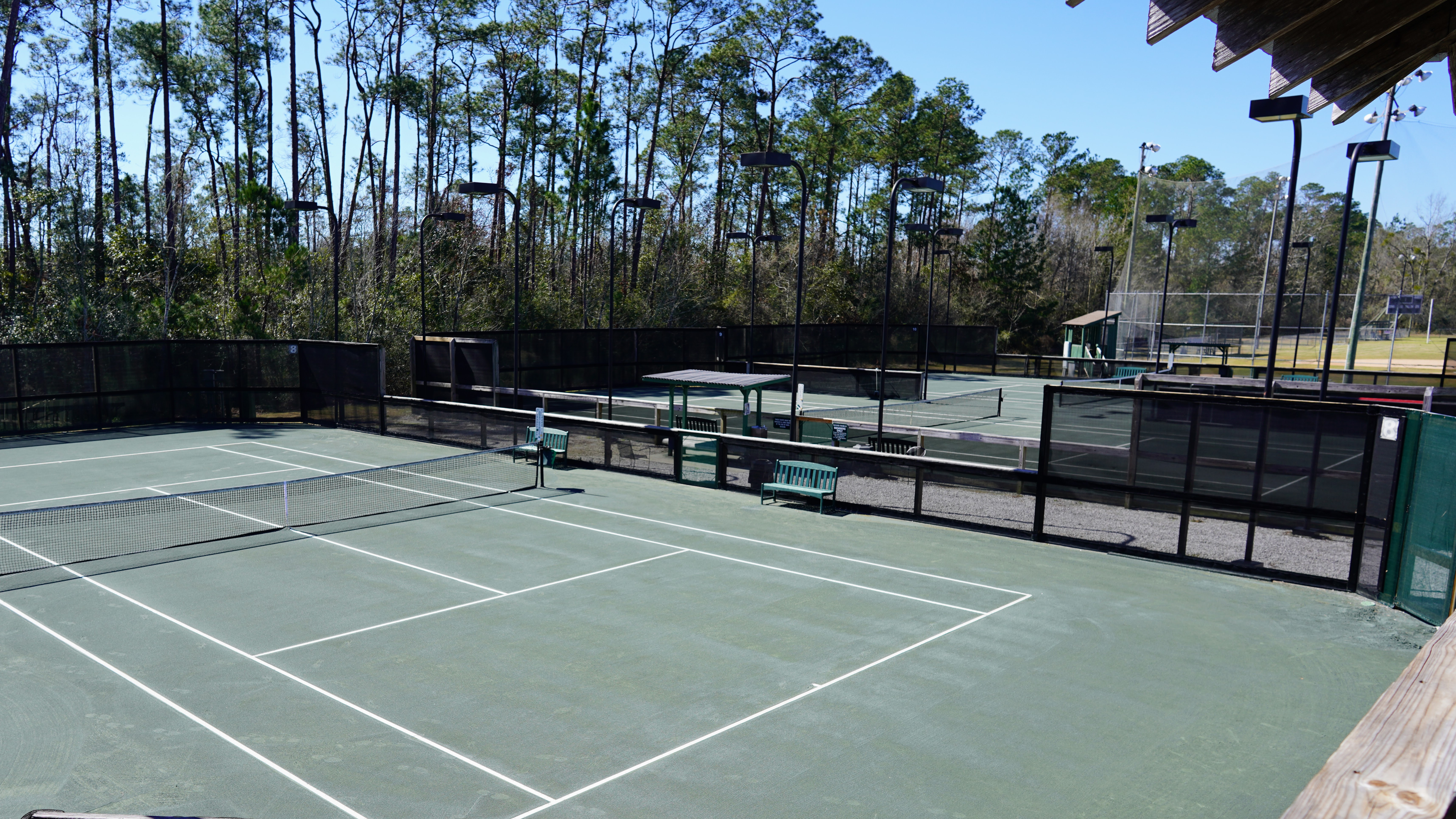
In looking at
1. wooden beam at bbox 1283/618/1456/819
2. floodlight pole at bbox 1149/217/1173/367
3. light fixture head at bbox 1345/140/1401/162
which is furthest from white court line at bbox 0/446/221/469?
floodlight pole at bbox 1149/217/1173/367

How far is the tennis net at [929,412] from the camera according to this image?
27781mm

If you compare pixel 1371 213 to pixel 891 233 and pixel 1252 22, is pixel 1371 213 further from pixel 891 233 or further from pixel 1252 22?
pixel 1252 22

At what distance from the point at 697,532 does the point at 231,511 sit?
28.7ft

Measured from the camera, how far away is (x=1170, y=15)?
12.2 feet

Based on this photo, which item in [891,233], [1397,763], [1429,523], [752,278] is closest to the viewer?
[1397,763]

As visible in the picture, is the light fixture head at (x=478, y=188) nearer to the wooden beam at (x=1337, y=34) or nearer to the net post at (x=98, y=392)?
the net post at (x=98, y=392)

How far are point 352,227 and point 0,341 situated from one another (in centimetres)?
2847

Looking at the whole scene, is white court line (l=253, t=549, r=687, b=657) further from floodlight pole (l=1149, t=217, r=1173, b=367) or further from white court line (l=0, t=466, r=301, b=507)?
floodlight pole (l=1149, t=217, r=1173, b=367)

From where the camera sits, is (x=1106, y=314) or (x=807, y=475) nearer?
(x=807, y=475)

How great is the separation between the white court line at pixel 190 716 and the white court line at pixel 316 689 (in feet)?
1.06

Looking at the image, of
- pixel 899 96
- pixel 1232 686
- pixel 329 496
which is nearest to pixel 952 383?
pixel 899 96

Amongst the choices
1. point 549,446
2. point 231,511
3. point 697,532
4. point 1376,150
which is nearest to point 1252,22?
point 697,532

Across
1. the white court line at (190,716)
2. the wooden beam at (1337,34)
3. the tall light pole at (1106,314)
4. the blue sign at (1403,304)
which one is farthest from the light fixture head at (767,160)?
the blue sign at (1403,304)

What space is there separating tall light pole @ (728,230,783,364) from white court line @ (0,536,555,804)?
21095 mm
